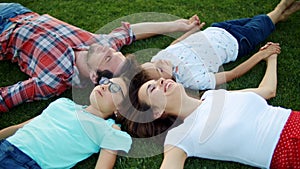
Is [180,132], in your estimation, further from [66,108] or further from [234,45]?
[234,45]

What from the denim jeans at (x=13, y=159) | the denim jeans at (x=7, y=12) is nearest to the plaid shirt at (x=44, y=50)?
the denim jeans at (x=7, y=12)

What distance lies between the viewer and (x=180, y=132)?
1714 mm

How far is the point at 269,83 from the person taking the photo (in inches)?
80.2

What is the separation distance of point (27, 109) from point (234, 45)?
1.15 meters

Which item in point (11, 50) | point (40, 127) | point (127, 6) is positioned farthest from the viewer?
point (127, 6)

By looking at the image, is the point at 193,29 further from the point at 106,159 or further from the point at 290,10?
the point at 106,159

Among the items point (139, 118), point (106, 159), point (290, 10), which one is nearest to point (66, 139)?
point (106, 159)

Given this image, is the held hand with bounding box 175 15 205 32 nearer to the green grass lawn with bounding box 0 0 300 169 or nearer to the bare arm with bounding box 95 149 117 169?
the green grass lawn with bounding box 0 0 300 169

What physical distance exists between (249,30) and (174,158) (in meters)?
1.04

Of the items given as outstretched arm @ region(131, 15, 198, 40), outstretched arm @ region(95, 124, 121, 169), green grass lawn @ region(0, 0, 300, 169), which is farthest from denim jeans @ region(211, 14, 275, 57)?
outstretched arm @ region(95, 124, 121, 169)

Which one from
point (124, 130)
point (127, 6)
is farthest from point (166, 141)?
point (127, 6)

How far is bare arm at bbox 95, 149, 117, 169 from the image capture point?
5.79 feet

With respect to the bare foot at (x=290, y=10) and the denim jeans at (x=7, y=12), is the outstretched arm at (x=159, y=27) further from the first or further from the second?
the denim jeans at (x=7, y=12)

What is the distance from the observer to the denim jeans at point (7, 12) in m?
2.62
